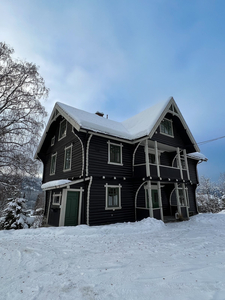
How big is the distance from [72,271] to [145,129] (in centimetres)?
966

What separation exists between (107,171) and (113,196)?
70.8 inches

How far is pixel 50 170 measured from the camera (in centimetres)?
1546

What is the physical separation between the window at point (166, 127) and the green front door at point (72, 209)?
9.06 metres

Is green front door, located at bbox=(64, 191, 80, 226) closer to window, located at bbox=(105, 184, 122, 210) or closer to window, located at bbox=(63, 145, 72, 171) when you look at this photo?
window, located at bbox=(105, 184, 122, 210)

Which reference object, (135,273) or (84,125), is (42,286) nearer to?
(135,273)

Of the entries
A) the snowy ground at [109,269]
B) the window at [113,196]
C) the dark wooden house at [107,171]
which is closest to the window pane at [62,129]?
the dark wooden house at [107,171]

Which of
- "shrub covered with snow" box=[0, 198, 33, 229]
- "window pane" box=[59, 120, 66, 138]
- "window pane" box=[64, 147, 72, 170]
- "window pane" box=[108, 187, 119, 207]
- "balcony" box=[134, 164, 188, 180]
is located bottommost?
"shrub covered with snow" box=[0, 198, 33, 229]

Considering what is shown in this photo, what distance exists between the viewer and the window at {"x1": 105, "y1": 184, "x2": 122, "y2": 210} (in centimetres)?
1088

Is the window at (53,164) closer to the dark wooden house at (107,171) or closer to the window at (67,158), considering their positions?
the dark wooden house at (107,171)

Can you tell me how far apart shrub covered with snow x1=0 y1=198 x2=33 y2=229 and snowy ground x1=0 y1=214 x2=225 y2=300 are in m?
2.28

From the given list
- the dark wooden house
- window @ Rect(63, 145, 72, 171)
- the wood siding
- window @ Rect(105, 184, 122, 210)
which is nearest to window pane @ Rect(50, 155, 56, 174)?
the dark wooden house

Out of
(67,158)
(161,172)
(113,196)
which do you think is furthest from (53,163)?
(161,172)

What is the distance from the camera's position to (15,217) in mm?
9180

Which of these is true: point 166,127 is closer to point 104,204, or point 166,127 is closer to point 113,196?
point 113,196
